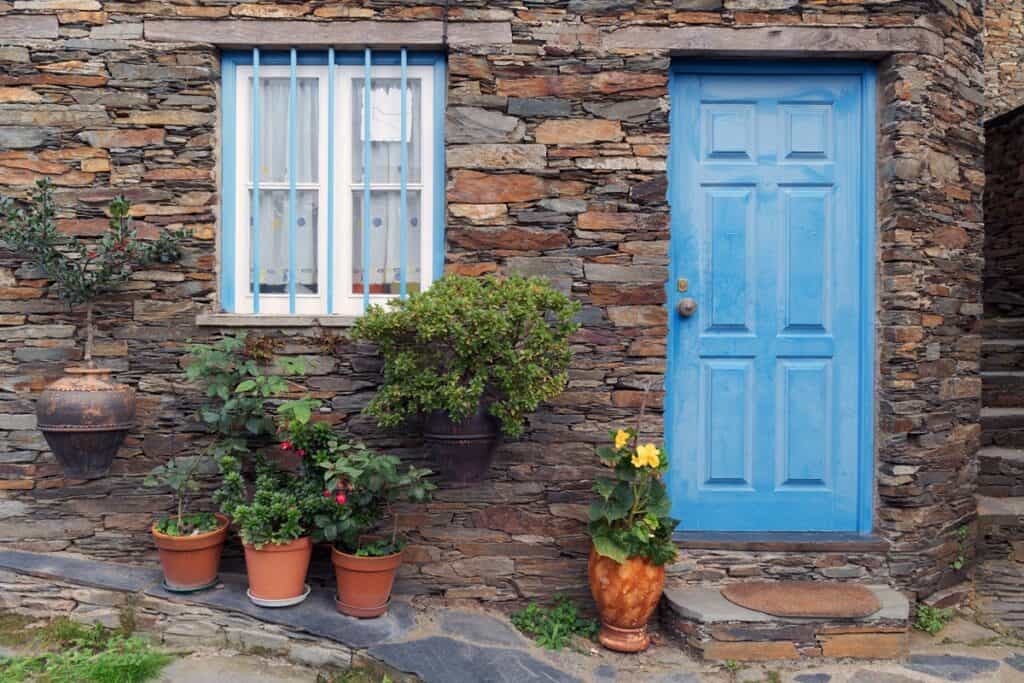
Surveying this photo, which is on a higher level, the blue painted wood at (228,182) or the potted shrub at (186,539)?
the blue painted wood at (228,182)

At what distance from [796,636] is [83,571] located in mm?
3356

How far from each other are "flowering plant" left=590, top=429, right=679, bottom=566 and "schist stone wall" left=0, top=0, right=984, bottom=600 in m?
0.32

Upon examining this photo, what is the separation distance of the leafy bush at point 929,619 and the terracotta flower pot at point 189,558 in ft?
11.2

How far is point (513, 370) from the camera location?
3111 millimetres

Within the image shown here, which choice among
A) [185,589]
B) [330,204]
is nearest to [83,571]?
[185,589]

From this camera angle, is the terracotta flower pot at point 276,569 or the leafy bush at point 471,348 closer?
the leafy bush at point 471,348

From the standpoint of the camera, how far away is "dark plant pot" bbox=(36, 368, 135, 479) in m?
3.35

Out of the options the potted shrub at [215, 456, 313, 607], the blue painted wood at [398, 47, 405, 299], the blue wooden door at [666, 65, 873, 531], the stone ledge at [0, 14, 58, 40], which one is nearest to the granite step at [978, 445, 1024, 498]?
the blue wooden door at [666, 65, 873, 531]

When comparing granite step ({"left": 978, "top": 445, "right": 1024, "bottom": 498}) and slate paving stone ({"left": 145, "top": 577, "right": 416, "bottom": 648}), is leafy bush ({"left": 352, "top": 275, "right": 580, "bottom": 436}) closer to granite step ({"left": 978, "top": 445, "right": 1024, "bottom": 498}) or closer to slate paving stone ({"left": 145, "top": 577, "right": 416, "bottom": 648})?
slate paving stone ({"left": 145, "top": 577, "right": 416, "bottom": 648})

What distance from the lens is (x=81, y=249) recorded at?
3611 mm

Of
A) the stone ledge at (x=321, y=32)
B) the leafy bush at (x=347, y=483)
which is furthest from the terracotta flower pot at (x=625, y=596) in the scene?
the stone ledge at (x=321, y=32)

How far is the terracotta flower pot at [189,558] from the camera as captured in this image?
3.34m

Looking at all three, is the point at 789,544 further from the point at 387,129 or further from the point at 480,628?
the point at 387,129

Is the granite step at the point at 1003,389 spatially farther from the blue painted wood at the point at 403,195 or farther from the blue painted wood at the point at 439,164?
the blue painted wood at the point at 403,195
